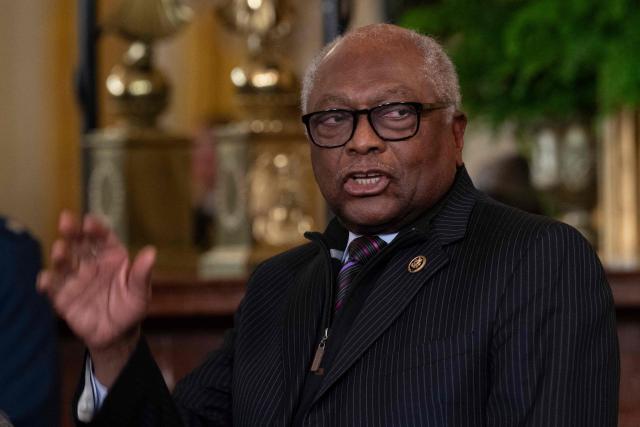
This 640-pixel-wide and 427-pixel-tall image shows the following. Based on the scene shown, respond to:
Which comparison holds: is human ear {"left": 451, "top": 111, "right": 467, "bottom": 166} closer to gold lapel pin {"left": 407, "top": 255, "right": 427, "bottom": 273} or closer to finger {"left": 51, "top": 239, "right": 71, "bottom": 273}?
gold lapel pin {"left": 407, "top": 255, "right": 427, "bottom": 273}

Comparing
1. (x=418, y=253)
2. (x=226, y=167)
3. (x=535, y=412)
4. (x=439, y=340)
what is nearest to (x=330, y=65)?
(x=418, y=253)

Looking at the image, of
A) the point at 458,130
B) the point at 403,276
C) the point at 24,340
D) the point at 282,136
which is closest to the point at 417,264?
the point at 403,276

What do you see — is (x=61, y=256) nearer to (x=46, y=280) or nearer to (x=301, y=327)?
(x=46, y=280)

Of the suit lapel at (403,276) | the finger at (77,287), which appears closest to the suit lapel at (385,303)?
the suit lapel at (403,276)

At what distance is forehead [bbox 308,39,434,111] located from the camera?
228cm

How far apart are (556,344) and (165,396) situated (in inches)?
23.3

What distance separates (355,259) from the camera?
2348 millimetres

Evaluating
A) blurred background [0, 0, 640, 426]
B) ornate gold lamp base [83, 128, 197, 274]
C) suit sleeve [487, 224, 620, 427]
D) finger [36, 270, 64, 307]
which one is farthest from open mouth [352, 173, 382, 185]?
ornate gold lamp base [83, 128, 197, 274]

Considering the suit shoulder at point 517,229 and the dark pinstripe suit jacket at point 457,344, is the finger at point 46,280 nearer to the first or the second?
the dark pinstripe suit jacket at point 457,344

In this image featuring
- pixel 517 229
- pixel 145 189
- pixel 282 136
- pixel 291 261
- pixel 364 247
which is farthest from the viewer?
pixel 145 189

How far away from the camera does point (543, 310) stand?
2.11m

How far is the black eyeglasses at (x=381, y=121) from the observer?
2264 millimetres

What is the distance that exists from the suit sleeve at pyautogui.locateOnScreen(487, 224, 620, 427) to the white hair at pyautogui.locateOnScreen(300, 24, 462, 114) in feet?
0.99

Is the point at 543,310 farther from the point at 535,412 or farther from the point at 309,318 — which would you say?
the point at 309,318
